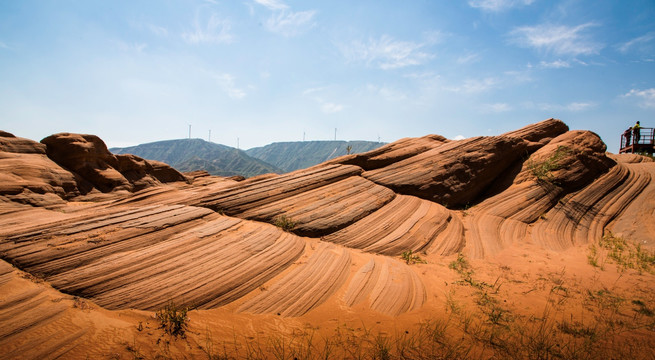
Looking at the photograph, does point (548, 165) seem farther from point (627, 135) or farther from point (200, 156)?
point (200, 156)

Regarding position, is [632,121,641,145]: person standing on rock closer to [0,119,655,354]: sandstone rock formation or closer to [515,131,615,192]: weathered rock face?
[0,119,655,354]: sandstone rock formation

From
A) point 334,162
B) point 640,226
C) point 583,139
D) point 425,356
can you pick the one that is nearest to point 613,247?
point 640,226

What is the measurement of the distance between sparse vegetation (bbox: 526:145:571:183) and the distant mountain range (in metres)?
124

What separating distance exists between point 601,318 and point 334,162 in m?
8.87

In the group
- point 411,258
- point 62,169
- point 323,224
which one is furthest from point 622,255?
point 62,169

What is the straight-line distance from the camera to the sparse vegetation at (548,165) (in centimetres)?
1084

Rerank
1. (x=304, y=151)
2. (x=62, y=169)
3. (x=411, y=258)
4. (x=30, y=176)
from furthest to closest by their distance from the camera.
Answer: (x=304, y=151) → (x=62, y=169) → (x=30, y=176) → (x=411, y=258)

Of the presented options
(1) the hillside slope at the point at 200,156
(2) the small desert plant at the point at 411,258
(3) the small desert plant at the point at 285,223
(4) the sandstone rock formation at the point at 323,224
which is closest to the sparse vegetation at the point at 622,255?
(4) the sandstone rock formation at the point at 323,224

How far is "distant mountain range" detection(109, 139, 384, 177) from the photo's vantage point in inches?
5315

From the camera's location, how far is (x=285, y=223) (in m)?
6.96

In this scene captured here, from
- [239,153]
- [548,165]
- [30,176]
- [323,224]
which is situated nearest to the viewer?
[323,224]

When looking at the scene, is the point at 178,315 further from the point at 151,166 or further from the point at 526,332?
the point at 151,166

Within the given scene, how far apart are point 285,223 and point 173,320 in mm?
3719

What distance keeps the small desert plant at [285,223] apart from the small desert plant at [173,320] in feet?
11.0
